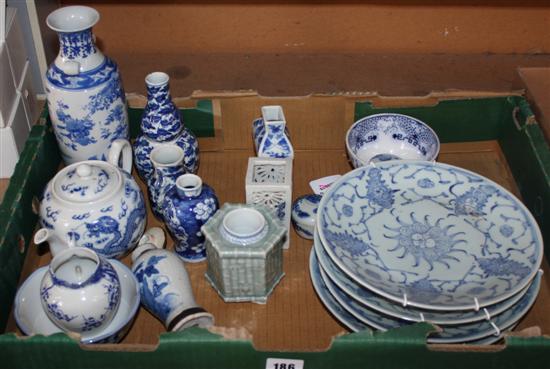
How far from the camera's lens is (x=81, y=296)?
0.90 m

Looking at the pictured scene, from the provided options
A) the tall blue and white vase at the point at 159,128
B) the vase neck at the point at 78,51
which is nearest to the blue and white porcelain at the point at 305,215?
the tall blue and white vase at the point at 159,128

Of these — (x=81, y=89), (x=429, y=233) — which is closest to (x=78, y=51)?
(x=81, y=89)

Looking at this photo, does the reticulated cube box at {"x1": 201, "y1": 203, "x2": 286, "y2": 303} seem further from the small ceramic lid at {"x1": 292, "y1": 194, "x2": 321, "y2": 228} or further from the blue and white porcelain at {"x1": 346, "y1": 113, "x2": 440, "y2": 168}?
the blue and white porcelain at {"x1": 346, "y1": 113, "x2": 440, "y2": 168}

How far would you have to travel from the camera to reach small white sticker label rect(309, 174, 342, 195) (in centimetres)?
125

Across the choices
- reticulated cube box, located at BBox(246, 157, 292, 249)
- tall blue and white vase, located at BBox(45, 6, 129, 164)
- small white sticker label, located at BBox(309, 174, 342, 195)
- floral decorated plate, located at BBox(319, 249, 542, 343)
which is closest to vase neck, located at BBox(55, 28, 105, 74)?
tall blue and white vase, located at BBox(45, 6, 129, 164)

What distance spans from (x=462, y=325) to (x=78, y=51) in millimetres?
746

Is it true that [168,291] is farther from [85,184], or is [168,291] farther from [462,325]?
[462,325]

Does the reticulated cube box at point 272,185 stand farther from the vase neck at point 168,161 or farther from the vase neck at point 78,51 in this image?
the vase neck at point 78,51

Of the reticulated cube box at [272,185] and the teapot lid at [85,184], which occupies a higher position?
the teapot lid at [85,184]

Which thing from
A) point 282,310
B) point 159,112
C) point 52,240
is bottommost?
point 282,310

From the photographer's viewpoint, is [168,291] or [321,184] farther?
[321,184]

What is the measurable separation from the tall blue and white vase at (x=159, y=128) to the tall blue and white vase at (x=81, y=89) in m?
0.06

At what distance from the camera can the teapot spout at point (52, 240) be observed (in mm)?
998

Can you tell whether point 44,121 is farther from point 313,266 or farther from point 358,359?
point 358,359
